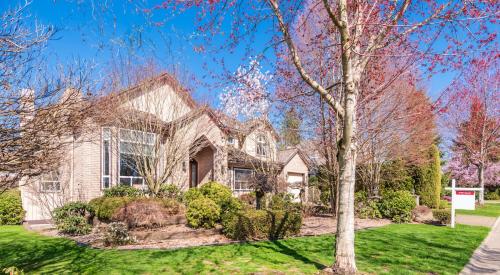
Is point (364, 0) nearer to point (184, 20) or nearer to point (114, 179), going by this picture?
point (184, 20)

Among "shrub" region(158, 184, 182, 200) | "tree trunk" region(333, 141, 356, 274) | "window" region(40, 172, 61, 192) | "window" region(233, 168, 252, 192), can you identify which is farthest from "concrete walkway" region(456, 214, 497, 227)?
"window" region(40, 172, 61, 192)

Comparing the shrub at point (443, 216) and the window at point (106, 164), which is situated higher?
the window at point (106, 164)

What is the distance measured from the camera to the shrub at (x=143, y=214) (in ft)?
35.5

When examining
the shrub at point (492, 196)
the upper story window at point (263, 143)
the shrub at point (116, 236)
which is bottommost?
the shrub at point (492, 196)

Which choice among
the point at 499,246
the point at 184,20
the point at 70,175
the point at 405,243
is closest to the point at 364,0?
the point at 184,20

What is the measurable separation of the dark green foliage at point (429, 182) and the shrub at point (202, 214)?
1395 cm

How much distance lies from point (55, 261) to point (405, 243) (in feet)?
29.6

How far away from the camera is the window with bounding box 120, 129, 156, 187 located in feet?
48.5

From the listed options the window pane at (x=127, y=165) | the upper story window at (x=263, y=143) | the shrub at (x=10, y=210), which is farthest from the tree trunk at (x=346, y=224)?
the shrub at (x=10, y=210)

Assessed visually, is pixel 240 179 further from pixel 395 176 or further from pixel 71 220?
pixel 71 220

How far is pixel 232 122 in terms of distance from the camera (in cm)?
2012

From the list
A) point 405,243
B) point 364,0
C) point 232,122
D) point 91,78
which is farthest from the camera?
point 232,122

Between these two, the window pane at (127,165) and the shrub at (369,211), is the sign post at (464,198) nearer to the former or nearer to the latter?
the shrub at (369,211)

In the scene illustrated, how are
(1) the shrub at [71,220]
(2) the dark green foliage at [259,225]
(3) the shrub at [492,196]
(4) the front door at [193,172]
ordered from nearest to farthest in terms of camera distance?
1. (2) the dark green foliage at [259,225]
2. (1) the shrub at [71,220]
3. (4) the front door at [193,172]
4. (3) the shrub at [492,196]
